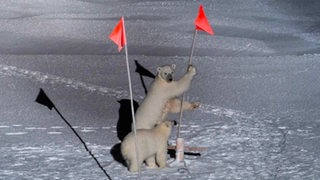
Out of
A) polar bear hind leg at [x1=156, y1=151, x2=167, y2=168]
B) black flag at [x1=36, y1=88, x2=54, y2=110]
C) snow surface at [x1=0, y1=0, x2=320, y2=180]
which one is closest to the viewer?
polar bear hind leg at [x1=156, y1=151, x2=167, y2=168]

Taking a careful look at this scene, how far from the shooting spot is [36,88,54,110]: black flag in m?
7.81

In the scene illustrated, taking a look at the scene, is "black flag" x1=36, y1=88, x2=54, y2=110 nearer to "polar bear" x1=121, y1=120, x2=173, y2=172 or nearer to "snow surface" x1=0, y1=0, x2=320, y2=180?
"snow surface" x1=0, y1=0, x2=320, y2=180

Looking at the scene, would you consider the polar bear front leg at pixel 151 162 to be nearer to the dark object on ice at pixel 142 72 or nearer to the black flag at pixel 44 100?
the black flag at pixel 44 100

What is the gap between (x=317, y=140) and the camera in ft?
21.4

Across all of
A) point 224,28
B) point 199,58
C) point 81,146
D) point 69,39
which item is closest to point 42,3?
point 69,39

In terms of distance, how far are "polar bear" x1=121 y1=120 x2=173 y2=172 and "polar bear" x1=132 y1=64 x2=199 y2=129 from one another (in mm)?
103

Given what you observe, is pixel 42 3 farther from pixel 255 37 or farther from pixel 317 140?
pixel 317 140

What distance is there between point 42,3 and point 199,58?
5295mm

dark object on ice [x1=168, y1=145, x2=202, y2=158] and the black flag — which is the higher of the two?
the black flag

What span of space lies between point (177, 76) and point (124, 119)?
80.2 inches

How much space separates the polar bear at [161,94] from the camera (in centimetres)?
570

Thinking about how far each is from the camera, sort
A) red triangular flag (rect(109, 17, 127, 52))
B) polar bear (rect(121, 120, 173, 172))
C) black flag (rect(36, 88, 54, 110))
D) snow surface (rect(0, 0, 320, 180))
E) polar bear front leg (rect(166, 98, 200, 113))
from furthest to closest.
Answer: black flag (rect(36, 88, 54, 110)) → snow surface (rect(0, 0, 320, 180)) → polar bear front leg (rect(166, 98, 200, 113)) → polar bear (rect(121, 120, 173, 172)) → red triangular flag (rect(109, 17, 127, 52))

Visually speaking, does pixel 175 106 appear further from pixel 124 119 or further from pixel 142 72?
pixel 142 72

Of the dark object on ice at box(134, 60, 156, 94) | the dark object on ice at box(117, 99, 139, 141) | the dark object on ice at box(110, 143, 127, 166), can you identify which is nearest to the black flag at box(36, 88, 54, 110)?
the dark object on ice at box(117, 99, 139, 141)
